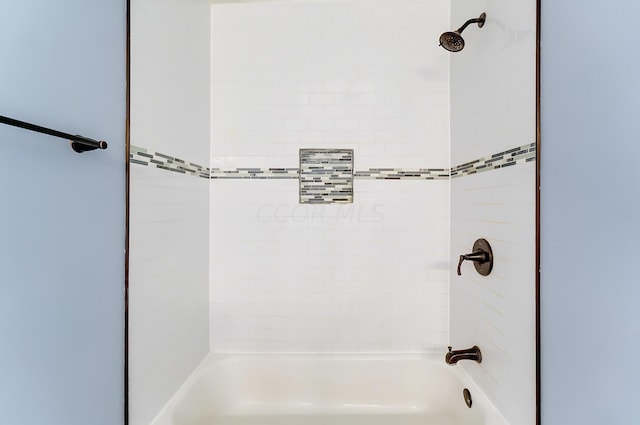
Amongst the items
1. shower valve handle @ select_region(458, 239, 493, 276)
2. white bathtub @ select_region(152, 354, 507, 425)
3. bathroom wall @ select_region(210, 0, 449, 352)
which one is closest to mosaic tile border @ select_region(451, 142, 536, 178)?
bathroom wall @ select_region(210, 0, 449, 352)

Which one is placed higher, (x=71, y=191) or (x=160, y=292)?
(x=71, y=191)

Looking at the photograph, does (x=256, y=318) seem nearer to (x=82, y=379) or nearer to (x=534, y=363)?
(x=82, y=379)

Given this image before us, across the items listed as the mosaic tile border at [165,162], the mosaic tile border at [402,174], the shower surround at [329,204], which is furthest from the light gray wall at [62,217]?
the mosaic tile border at [402,174]

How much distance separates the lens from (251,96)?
1785 mm

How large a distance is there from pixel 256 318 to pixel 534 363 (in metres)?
1.34

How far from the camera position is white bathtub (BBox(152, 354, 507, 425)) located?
1646mm

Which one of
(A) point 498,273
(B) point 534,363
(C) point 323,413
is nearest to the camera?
(B) point 534,363

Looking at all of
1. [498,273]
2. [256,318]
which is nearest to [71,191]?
[256,318]

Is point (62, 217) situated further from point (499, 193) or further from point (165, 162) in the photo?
point (499, 193)

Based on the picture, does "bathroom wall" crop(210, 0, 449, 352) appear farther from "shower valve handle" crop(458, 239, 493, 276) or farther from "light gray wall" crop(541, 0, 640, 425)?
"light gray wall" crop(541, 0, 640, 425)

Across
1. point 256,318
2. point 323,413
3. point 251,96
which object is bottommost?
point 323,413

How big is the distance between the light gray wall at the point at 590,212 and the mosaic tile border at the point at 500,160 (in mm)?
80

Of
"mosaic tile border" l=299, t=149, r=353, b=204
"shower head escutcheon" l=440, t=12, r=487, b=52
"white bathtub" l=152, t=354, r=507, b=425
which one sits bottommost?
"white bathtub" l=152, t=354, r=507, b=425

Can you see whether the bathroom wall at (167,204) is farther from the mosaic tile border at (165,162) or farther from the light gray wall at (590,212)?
the light gray wall at (590,212)
